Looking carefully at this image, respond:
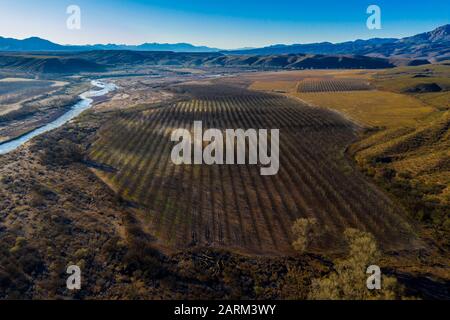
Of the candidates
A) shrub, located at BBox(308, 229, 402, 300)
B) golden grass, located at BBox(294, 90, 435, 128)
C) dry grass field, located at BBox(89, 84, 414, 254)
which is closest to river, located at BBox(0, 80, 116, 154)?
dry grass field, located at BBox(89, 84, 414, 254)

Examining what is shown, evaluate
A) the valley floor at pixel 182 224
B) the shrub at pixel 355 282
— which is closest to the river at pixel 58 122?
the valley floor at pixel 182 224

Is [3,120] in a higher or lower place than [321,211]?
higher

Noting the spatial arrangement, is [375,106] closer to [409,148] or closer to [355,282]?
[409,148]

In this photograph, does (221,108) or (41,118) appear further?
(221,108)

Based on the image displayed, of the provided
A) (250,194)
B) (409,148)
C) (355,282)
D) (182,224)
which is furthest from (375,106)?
(355,282)

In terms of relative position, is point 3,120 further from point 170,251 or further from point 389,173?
point 389,173

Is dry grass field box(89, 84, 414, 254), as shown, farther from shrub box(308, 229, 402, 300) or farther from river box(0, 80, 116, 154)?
river box(0, 80, 116, 154)

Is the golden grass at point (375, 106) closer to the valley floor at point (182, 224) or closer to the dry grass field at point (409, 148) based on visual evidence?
the dry grass field at point (409, 148)
